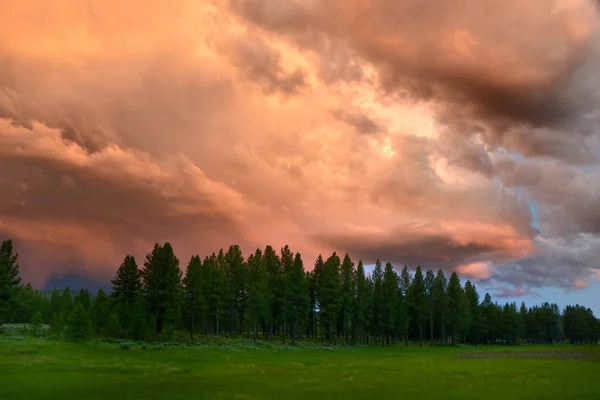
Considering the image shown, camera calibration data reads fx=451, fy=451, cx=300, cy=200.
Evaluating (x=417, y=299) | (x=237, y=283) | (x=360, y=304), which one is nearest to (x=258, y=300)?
(x=237, y=283)


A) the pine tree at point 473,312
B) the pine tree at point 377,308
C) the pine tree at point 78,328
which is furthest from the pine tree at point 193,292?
the pine tree at point 473,312

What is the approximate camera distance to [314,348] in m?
93.3

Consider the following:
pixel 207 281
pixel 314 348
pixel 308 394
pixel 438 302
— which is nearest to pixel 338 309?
pixel 314 348

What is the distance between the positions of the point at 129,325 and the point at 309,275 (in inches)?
2284

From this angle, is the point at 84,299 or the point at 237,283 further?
the point at 84,299

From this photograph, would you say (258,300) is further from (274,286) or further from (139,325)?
(139,325)

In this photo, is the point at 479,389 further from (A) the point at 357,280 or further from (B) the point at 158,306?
(A) the point at 357,280

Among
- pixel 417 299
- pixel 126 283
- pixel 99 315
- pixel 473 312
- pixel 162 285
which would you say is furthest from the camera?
pixel 473 312

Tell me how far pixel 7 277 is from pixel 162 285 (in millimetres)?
27446

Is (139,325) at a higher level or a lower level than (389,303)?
lower

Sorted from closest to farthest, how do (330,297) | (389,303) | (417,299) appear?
(330,297)
(389,303)
(417,299)

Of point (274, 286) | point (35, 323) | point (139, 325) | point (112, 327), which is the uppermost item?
point (274, 286)

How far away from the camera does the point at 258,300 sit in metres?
104

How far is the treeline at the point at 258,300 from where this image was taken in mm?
85812
